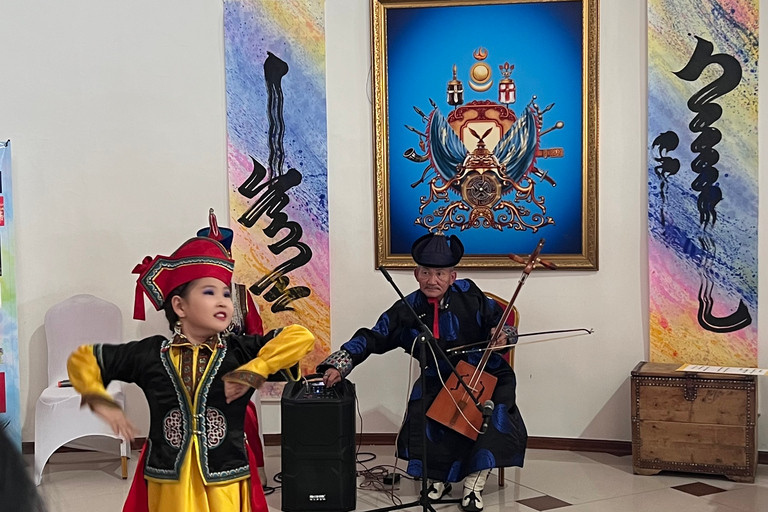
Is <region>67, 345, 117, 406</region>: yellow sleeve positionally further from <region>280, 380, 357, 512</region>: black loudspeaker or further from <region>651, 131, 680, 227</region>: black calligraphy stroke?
<region>651, 131, 680, 227</region>: black calligraphy stroke

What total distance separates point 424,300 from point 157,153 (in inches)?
73.7

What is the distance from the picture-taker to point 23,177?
5039 mm

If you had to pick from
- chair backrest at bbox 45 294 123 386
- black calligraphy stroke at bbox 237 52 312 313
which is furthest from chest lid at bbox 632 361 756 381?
chair backrest at bbox 45 294 123 386

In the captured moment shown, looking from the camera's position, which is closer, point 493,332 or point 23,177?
point 493,332

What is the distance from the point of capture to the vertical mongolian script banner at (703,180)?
15.0ft

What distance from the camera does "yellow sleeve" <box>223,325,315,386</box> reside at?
262 centimetres

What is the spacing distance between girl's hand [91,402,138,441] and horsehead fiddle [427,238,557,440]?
1.85 meters

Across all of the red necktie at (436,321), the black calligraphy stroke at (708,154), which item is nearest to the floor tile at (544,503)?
the red necktie at (436,321)

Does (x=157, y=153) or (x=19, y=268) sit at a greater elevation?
(x=157, y=153)

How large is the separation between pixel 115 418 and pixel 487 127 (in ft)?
9.77

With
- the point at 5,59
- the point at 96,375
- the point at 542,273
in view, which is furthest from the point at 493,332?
the point at 5,59

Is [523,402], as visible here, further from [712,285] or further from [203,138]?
[203,138]

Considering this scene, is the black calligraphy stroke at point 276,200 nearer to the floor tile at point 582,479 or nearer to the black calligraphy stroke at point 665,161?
the floor tile at point 582,479

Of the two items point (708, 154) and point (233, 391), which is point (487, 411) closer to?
point (233, 391)
